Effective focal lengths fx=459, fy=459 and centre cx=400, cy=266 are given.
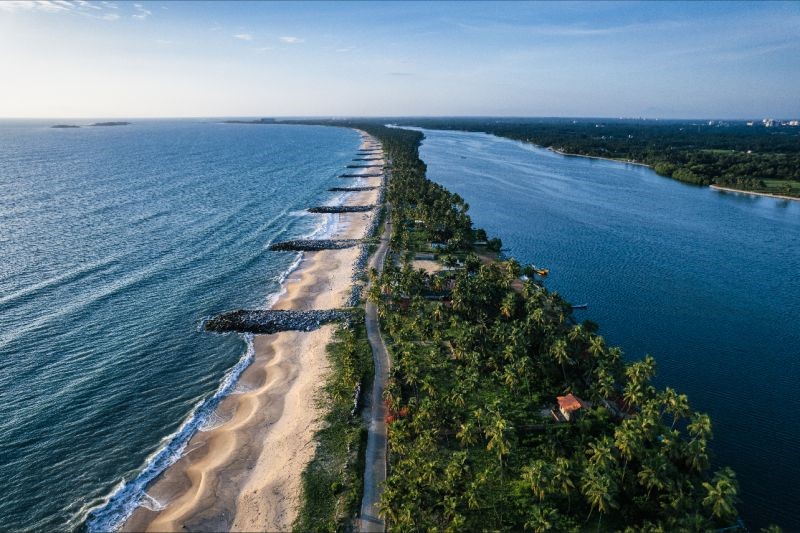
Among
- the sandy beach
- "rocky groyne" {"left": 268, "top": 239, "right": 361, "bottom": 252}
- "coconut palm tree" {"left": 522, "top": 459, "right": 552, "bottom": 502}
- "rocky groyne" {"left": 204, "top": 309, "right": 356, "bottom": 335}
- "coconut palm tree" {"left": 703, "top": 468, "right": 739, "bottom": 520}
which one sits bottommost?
the sandy beach

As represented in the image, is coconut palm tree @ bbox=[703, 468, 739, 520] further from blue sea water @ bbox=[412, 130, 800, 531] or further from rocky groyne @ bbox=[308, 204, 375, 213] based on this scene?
rocky groyne @ bbox=[308, 204, 375, 213]

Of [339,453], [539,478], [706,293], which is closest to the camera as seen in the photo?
[539,478]

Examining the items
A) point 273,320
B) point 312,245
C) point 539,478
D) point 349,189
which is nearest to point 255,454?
point 273,320

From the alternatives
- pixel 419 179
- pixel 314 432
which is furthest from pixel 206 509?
pixel 419 179

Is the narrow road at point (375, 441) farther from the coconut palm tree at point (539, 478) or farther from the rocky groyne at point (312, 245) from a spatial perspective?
the rocky groyne at point (312, 245)

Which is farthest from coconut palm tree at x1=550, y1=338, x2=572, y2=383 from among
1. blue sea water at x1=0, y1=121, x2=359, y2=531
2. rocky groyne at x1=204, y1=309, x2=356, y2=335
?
blue sea water at x1=0, y1=121, x2=359, y2=531

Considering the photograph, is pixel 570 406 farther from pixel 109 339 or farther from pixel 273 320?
pixel 109 339

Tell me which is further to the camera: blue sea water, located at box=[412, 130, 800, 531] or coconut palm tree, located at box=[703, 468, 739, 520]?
blue sea water, located at box=[412, 130, 800, 531]

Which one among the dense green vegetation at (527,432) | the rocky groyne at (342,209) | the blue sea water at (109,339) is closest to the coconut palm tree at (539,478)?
the dense green vegetation at (527,432)
